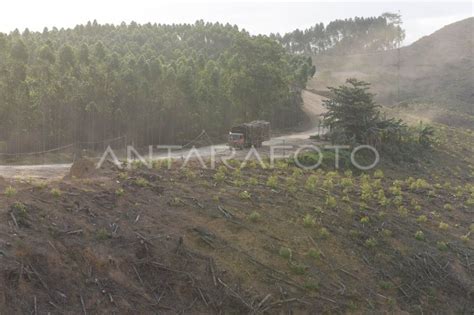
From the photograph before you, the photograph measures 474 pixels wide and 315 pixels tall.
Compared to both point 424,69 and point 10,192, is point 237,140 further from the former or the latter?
point 424,69

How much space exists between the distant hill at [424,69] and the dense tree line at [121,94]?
2171 inches

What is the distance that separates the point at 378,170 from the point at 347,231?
1390cm

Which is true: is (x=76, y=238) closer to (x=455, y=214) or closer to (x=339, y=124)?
(x=455, y=214)

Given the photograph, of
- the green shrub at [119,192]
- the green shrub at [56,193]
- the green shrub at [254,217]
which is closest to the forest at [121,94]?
the green shrub at [119,192]

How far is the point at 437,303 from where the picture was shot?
1925cm

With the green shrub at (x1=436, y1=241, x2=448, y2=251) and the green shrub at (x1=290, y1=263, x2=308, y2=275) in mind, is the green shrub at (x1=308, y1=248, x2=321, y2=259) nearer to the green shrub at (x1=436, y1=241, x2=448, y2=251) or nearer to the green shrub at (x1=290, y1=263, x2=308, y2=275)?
the green shrub at (x1=290, y1=263, x2=308, y2=275)

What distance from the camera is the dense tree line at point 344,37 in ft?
510

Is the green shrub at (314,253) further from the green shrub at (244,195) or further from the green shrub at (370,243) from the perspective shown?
the green shrub at (244,195)

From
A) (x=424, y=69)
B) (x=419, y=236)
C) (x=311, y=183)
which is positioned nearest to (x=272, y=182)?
(x=311, y=183)

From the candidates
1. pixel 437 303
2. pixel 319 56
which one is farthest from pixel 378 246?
pixel 319 56

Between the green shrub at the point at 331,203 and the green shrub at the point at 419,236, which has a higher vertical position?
the green shrub at the point at 331,203

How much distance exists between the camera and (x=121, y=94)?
42.4m

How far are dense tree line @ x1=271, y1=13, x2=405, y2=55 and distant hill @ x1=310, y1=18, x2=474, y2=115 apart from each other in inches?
443

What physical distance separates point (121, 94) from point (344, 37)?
135 meters
